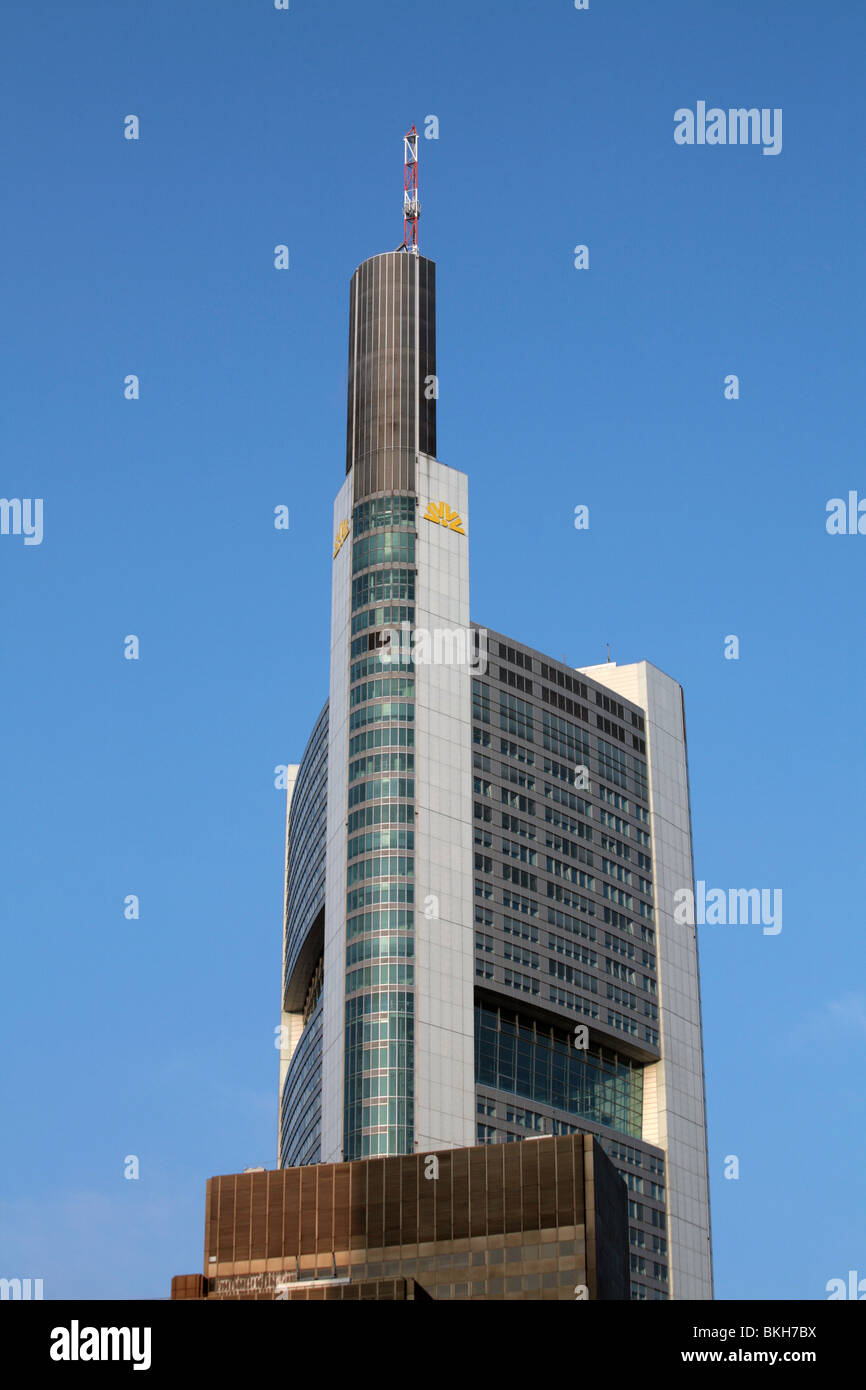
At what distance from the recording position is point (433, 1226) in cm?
13538

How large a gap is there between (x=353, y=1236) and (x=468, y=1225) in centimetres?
918

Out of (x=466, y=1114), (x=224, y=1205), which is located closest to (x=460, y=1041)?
(x=466, y=1114)

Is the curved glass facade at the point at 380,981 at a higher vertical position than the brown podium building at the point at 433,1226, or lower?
higher

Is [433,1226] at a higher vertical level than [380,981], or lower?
lower

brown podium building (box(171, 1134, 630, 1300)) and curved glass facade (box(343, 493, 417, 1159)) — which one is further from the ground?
curved glass facade (box(343, 493, 417, 1159))

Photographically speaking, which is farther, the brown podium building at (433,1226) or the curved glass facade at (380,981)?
the curved glass facade at (380,981)

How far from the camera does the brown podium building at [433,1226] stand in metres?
129

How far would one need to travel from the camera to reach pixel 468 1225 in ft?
438

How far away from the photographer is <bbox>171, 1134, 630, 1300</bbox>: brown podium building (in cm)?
12862

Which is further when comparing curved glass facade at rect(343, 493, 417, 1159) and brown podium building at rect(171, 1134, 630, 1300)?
curved glass facade at rect(343, 493, 417, 1159)

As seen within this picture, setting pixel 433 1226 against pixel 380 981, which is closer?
pixel 433 1226
